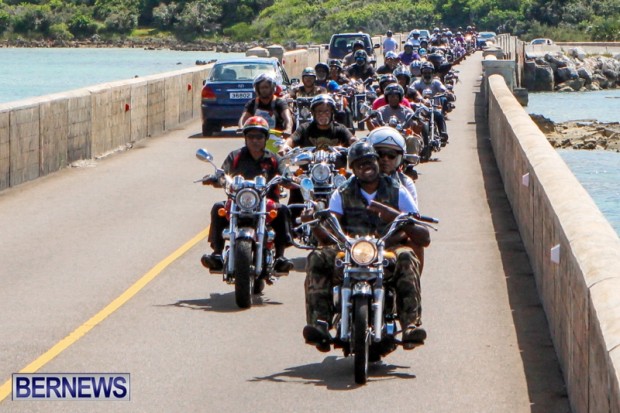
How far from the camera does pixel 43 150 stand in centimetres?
2289

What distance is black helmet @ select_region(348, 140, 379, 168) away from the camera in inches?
391

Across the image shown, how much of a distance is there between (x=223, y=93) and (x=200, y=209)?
12551mm

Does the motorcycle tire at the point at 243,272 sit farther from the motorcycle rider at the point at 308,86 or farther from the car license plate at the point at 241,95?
the car license plate at the point at 241,95

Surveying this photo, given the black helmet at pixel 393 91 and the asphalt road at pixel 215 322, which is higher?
the black helmet at pixel 393 91

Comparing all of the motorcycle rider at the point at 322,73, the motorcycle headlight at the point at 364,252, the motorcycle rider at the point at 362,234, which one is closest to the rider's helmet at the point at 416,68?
the motorcycle rider at the point at 322,73

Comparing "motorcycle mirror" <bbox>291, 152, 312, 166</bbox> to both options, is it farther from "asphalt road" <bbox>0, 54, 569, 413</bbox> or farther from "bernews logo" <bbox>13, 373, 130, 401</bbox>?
"bernews logo" <bbox>13, 373, 130, 401</bbox>

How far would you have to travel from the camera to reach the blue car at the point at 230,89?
31422mm

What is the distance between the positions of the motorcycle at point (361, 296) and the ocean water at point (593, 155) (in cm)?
2273

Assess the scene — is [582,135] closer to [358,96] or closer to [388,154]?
[358,96]

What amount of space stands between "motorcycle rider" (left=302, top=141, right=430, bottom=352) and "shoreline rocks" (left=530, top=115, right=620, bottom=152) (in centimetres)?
3893

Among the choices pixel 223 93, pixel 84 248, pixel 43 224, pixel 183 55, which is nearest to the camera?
pixel 84 248

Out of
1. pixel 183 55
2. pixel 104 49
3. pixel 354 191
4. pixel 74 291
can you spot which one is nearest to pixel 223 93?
pixel 74 291

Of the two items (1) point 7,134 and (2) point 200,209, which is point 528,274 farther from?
(1) point 7,134

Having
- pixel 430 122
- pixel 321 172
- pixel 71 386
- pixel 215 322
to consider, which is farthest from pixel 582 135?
pixel 71 386
